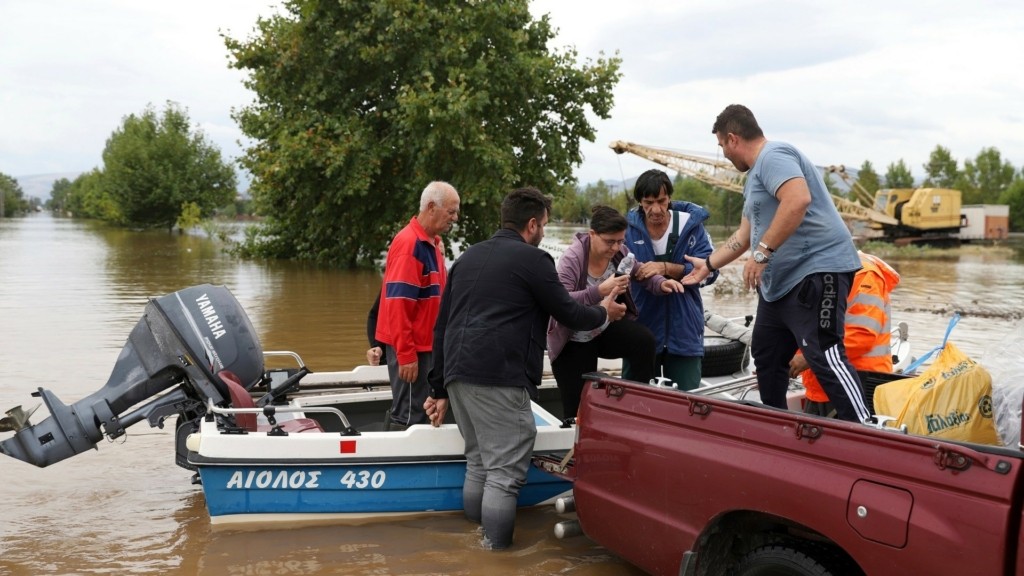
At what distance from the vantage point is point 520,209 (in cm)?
467

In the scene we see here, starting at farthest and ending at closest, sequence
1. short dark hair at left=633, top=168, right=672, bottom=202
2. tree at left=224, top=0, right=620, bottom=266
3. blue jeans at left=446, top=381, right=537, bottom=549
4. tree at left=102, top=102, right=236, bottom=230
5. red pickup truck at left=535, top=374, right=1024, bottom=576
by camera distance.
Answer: tree at left=102, top=102, right=236, bottom=230
tree at left=224, top=0, right=620, bottom=266
short dark hair at left=633, top=168, right=672, bottom=202
blue jeans at left=446, top=381, right=537, bottom=549
red pickup truck at left=535, top=374, right=1024, bottom=576

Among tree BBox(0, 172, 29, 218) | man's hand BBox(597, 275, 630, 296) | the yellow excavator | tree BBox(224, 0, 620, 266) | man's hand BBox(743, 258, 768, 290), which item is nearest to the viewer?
man's hand BBox(743, 258, 768, 290)

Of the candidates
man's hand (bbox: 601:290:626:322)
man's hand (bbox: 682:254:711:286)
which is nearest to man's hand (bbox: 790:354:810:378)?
man's hand (bbox: 682:254:711:286)

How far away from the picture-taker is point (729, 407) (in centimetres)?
332

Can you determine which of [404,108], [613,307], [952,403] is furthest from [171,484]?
[404,108]

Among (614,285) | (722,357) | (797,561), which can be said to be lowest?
(797,561)

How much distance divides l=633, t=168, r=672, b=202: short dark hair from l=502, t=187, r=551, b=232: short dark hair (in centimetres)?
68

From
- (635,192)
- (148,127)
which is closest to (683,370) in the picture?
(635,192)

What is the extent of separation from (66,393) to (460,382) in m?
5.97

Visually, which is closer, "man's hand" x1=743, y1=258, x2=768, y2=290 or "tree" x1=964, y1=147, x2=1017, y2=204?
"man's hand" x1=743, y1=258, x2=768, y2=290

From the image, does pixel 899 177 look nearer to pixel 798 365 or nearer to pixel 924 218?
pixel 924 218

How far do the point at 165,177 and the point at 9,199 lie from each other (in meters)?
122

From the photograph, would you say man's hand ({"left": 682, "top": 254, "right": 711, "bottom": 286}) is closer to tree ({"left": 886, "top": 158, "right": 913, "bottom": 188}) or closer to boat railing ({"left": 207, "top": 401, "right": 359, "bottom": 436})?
boat railing ({"left": 207, "top": 401, "right": 359, "bottom": 436})

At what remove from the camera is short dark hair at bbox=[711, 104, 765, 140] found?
421cm
